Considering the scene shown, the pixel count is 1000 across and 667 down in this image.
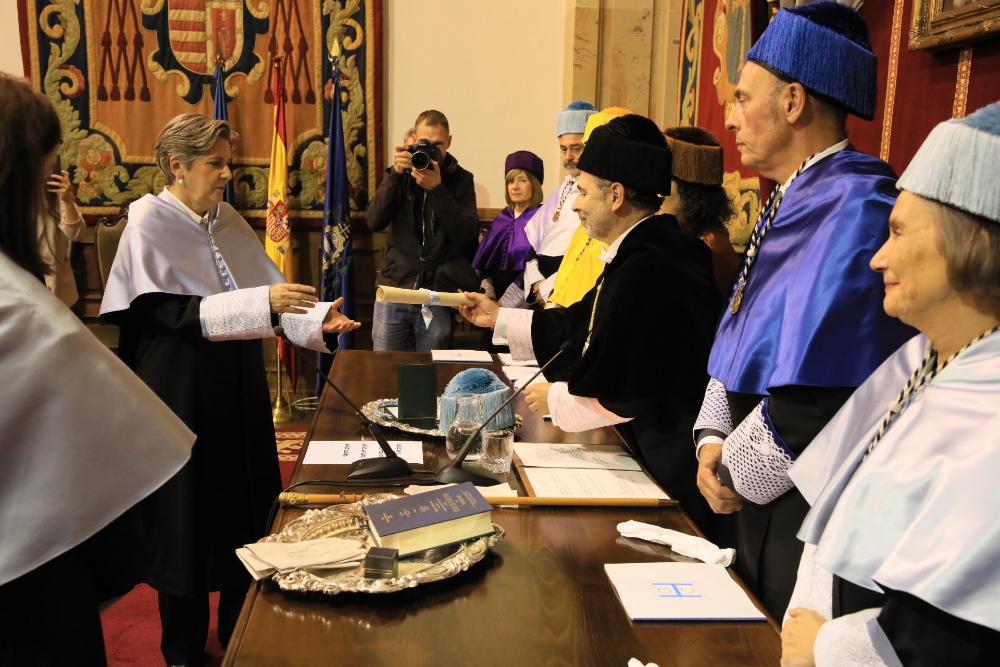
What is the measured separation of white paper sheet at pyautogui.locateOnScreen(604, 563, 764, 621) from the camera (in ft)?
4.48

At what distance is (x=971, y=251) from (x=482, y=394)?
138 cm

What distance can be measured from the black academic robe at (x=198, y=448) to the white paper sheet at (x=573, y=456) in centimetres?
99

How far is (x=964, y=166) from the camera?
1078 millimetres

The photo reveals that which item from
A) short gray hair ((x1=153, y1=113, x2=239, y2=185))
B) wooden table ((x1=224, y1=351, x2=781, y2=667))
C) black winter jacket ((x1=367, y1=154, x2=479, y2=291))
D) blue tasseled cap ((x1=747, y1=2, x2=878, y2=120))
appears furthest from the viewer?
black winter jacket ((x1=367, y1=154, x2=479, y2=291))

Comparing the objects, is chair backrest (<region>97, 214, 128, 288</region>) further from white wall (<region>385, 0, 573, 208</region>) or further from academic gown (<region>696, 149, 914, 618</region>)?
academic gown (<region>696, 149, 914, 618</region>)

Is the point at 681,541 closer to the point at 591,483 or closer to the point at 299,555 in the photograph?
the point at 591,483

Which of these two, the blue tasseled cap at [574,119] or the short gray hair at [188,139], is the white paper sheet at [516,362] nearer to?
the short gray hair at [188,139]

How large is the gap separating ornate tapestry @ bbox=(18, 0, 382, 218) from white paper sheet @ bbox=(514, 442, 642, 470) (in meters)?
4.15

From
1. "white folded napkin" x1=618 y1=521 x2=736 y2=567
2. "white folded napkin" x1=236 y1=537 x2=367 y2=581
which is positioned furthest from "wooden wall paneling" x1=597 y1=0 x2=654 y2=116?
"white folded napkin" x1=236 y1=537 x2=367 y2=581

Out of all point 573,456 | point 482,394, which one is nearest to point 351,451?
point 482,394

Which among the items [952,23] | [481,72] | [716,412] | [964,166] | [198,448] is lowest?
[198,448]

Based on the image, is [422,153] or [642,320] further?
[422,153]

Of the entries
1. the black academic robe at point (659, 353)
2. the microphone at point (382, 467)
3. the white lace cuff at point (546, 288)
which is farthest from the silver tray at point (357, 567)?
the white lace cuff at point (546, 288)

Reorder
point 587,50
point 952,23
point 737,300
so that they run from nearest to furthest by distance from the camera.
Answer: point 737,300
point 952,23
point 587,50
